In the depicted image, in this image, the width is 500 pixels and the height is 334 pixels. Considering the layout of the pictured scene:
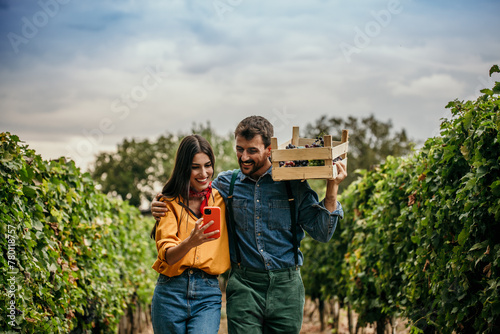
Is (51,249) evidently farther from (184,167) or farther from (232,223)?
(232,223)

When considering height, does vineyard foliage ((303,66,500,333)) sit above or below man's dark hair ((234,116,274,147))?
below

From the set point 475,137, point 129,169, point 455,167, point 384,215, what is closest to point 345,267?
point 384,215

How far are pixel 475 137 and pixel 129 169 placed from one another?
168 feet

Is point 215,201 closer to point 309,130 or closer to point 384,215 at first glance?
point 384,215

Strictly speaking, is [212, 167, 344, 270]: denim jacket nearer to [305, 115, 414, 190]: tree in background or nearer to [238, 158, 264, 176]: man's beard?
[238, 158, 264, 176]: man's beard

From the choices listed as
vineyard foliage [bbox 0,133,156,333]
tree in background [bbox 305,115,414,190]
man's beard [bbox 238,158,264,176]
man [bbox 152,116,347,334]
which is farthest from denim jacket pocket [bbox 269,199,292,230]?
tree in background [bbox 305,115,414,190]

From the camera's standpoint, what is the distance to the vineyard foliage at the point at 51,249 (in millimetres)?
3854

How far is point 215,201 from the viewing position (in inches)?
151

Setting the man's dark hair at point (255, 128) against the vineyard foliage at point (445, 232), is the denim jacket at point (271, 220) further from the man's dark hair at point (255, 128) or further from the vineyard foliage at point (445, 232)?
the vineyard foliage at point (445, 232)

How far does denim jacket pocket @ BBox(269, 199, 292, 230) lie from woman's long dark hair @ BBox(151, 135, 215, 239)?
0.57 m

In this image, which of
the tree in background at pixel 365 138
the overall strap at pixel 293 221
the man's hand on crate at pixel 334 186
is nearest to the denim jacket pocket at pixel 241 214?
the overall strap at pixel 293 221

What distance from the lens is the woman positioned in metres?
3.51

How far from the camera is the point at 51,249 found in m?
4.56

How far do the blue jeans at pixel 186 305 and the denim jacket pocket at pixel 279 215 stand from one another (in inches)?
23.7
